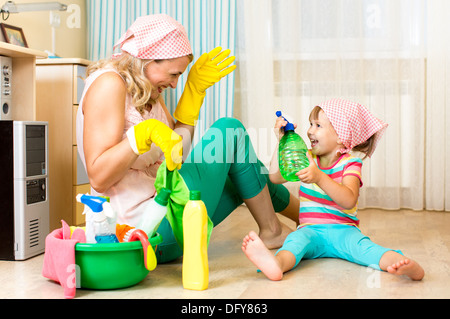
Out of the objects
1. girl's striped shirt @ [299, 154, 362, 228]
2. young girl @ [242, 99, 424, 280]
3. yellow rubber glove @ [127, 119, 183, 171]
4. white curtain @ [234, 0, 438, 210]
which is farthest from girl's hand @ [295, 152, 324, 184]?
white curtain @ [234, 0, 438, 210]

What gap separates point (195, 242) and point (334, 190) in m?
0.47

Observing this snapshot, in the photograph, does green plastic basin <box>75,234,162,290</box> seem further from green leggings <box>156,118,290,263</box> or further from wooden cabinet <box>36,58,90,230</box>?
wooden cabinet <box>36,58,90,230</box>

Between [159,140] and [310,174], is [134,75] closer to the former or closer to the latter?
[159,140]

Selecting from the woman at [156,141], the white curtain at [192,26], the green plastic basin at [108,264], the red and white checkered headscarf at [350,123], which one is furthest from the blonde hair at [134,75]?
the white curtain at [192,26]

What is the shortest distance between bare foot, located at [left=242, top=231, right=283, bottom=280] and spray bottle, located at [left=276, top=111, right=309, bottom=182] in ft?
1.03

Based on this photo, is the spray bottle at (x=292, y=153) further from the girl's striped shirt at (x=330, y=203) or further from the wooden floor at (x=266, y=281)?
the wooden floor at (x=266, y=281)

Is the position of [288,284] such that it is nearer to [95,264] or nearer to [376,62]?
[95,264]

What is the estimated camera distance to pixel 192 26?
2916 millimetres

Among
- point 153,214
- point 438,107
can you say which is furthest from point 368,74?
point 153,214

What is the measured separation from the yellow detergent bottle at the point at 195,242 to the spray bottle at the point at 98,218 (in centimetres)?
17

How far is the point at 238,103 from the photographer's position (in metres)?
2.96

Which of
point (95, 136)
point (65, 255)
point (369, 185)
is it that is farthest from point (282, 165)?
point (369, 185)

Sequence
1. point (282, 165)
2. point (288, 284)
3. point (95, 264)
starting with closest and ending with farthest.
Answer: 1. point (95, 264)
2. point (288, 284)
3. point (282, 165)
